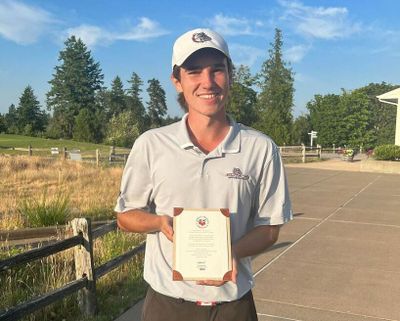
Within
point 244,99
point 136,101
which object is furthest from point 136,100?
point 244,99

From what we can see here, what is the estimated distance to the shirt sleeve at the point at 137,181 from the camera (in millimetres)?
2184

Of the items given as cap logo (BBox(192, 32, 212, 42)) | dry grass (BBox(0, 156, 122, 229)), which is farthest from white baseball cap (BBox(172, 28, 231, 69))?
dry grass (BBox(0, 156, 122, 229))

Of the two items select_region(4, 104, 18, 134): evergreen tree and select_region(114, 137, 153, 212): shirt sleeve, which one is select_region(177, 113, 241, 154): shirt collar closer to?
select_region(114, 137, 153, 212): shirt sleeve

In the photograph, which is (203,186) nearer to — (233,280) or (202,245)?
(202,245)

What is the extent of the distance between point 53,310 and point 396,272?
168 inches

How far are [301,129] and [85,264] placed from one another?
71.9 metres

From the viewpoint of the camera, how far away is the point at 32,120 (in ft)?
307

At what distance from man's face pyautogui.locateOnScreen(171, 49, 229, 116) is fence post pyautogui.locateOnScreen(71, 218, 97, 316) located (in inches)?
109

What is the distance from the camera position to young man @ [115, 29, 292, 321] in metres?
2.08

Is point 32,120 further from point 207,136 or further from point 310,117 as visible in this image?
point 207,136

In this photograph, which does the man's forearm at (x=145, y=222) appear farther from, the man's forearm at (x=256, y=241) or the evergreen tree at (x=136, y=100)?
the evergreen tree at (x=136, y=100)

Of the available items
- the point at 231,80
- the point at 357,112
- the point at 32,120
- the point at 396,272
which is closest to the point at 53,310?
the point at 231,80

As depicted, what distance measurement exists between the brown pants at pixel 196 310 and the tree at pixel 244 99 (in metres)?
74.6

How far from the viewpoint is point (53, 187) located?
15836mm
